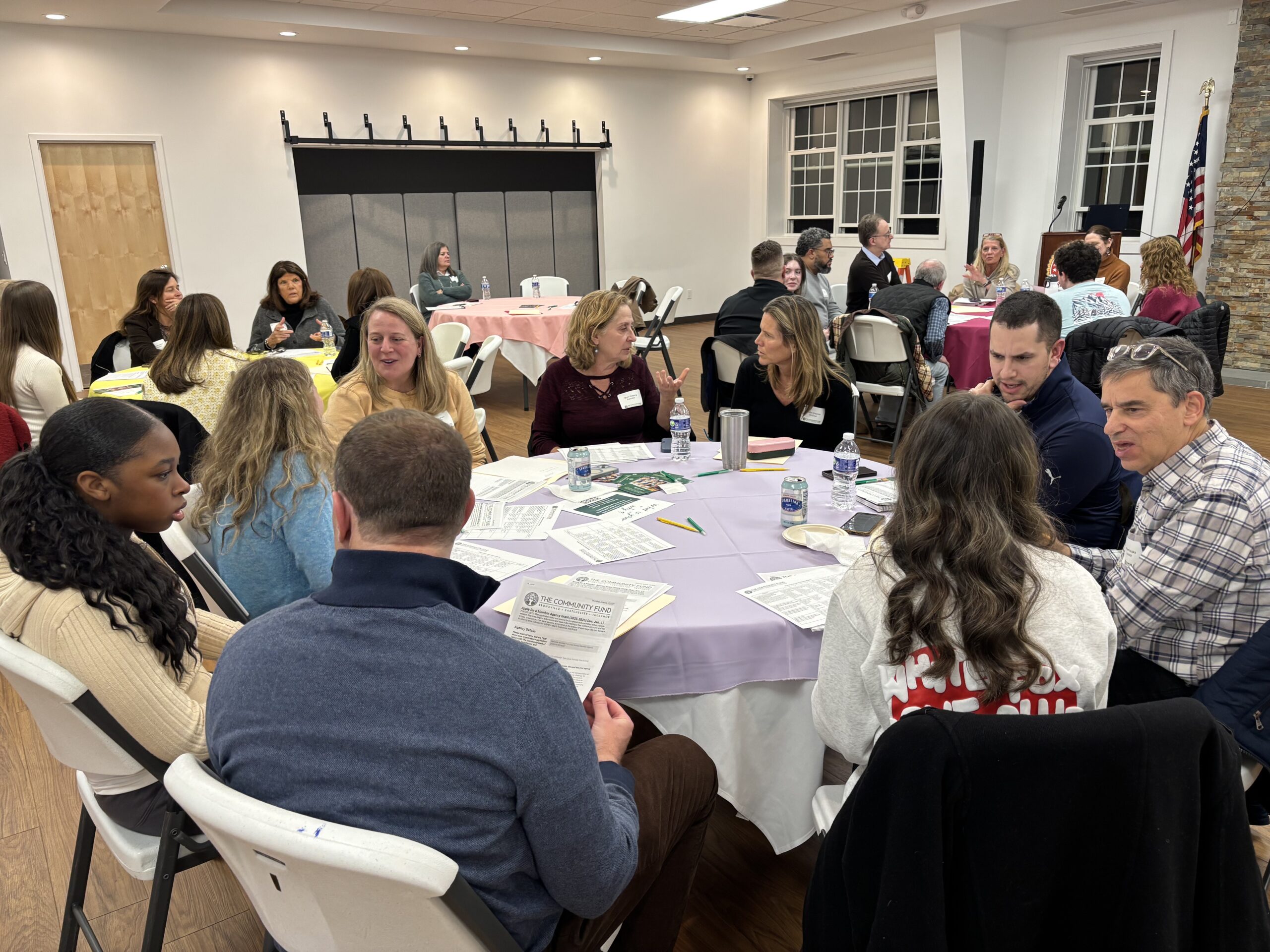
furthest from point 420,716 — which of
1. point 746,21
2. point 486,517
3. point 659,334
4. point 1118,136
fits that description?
point 1118,136

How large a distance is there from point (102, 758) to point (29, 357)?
3055mm

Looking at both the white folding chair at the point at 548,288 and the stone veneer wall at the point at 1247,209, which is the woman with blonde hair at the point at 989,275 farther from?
the white folding chair at the point at 548,288

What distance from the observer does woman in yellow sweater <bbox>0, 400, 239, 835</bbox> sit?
57.4 inches

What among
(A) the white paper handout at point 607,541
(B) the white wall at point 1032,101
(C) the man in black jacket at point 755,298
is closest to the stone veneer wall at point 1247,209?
(B) the white wall at point 1032,101

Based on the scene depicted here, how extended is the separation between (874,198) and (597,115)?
394 cm

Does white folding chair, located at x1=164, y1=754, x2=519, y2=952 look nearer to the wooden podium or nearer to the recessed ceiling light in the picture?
the wooden podium

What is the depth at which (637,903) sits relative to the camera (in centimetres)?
155

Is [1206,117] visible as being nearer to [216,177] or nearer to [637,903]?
[637,903]

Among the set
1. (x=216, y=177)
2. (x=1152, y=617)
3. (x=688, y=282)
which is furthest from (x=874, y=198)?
(x=1152, y=617)

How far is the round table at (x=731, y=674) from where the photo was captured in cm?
187

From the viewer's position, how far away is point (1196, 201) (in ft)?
26.3

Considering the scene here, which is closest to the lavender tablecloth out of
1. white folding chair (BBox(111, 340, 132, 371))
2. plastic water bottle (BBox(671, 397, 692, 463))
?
plastic water bottle (BBox(671, 397, 692, 463))

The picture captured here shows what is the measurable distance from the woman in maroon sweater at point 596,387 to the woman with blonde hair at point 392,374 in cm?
40

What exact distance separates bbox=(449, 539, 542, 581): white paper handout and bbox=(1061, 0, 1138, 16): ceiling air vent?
360 inches
